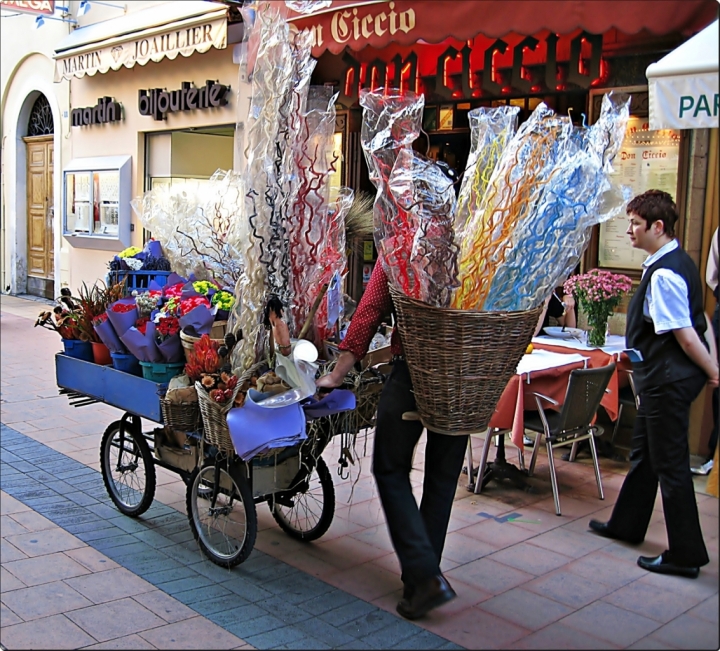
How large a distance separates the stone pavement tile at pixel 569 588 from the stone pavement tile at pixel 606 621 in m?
0.08

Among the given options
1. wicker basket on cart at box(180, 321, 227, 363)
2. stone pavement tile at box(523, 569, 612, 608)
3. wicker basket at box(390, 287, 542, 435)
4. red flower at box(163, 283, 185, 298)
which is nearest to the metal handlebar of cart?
wicker basket on cart at box(180, 321, 227, 363)

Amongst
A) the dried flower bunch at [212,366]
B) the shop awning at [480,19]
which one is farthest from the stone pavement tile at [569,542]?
the shop awning at [480,19]

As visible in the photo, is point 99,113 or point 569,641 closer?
point 569,641

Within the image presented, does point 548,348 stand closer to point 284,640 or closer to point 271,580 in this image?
point 271,580

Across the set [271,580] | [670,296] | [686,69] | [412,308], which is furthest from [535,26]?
[271,580]

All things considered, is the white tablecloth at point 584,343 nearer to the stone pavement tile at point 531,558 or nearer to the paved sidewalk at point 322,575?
the paved sidewalk at point 322,575

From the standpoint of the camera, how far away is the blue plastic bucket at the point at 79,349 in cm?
464

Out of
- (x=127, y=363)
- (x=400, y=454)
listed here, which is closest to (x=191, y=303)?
(x=127, y=363)

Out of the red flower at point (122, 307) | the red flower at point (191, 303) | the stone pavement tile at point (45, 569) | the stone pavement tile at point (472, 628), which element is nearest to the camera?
the stone pavement tile at point (472, 628)

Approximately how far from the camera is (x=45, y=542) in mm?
4391

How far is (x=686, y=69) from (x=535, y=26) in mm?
2136

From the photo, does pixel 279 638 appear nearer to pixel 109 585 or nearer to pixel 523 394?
pixel 109 585

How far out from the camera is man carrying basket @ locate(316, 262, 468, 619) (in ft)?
11.4

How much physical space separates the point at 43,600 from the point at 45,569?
0.36 metres
